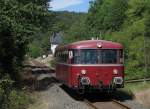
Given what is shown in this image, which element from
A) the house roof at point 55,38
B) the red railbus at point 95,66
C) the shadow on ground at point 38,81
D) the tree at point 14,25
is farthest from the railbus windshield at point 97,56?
the house roof at point 55,38

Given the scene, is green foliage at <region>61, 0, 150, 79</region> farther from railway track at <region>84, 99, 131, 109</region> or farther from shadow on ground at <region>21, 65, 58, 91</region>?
railway track at <region>84, 99, 131, 109</region>

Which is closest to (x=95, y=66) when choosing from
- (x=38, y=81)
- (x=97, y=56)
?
(x=97, y=56)

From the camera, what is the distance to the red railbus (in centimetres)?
2123

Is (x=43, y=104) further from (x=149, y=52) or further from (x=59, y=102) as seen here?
(x=149, y=52)

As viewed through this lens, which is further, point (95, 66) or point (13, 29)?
point (13, 29)

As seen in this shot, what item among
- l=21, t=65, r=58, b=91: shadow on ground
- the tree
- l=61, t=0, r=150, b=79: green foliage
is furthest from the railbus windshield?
l=61, t=0, r=150, b=79: green foliage

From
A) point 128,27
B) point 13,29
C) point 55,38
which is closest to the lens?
point 13,29

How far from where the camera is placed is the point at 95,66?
21312mm

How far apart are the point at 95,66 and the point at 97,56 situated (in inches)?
20.7

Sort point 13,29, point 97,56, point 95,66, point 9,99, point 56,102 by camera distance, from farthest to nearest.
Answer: point 13,29, point 97,56, point 95,66, point 56,102, point 9,99

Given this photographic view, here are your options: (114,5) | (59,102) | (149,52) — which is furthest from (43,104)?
(114,5)

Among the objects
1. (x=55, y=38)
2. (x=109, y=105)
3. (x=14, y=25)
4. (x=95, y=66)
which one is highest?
(x=14, y=25)

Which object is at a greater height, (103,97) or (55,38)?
(103,97)

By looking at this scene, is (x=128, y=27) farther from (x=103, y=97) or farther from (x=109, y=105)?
(x=109, y=105)
